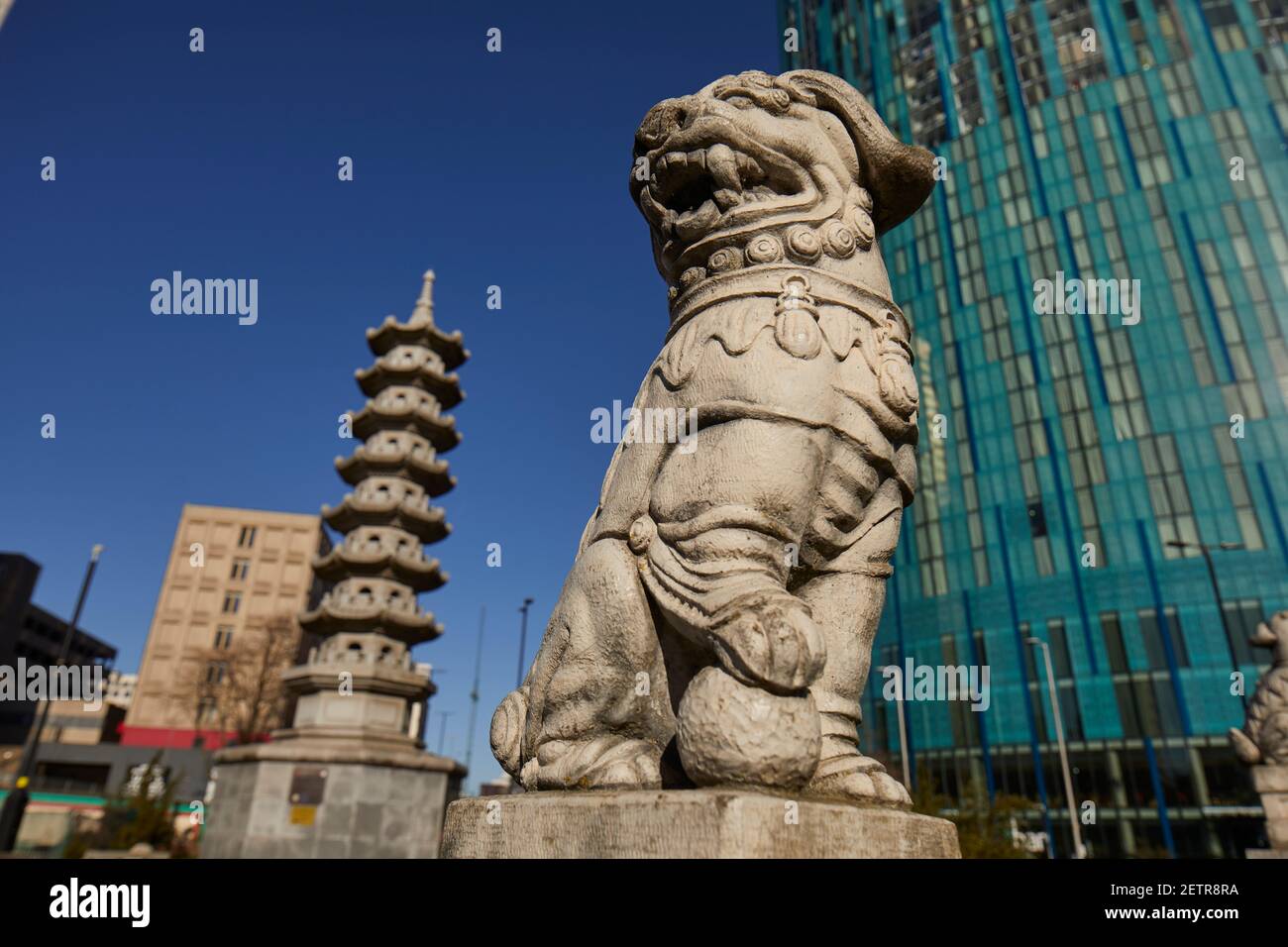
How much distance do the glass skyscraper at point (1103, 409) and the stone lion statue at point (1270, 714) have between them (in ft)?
66.3

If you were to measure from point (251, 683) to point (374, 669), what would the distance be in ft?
74.2

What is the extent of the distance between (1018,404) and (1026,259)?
722 centimetres

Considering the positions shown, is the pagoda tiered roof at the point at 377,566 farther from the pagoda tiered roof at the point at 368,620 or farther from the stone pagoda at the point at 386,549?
the pagoda tiered roof at the point at 368,620

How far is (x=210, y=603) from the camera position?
1720 inches

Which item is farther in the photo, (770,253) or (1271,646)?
(1271,646)

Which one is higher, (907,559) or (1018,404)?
(1018,404)

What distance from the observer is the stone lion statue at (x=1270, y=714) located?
823 centimetres

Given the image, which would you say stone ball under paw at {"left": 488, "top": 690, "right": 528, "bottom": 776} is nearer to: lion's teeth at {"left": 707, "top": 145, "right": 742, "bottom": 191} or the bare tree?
lion's teeth at {"left": 707, "top": 145, "right": 742, "bottom": 191}

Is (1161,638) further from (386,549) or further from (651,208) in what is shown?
(651,208)

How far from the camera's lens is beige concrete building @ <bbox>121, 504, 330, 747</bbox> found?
3969cm

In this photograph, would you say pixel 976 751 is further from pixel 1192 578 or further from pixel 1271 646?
pixel 1271 646

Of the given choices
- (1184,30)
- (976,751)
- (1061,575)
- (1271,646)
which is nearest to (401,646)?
(1271,646)

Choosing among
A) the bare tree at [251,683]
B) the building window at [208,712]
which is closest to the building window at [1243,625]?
the bare tree at [251,683]

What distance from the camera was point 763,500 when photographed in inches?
93.6
